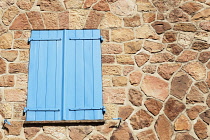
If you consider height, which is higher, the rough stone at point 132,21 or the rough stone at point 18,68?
the rough stone at point 132,21

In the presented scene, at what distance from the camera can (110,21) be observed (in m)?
4.85

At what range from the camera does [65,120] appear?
4.28 m

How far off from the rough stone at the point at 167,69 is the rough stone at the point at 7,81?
7.02 ft

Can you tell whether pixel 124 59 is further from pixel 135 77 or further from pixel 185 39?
pixel 185 39

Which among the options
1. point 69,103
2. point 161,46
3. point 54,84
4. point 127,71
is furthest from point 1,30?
point 161,46

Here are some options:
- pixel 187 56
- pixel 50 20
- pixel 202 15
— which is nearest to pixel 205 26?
pixel 202 15

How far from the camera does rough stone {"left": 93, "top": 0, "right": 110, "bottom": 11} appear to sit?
16.1 feet

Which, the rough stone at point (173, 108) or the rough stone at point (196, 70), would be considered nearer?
the rough stone at point (173, 108)

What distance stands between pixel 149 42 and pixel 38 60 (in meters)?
1.68

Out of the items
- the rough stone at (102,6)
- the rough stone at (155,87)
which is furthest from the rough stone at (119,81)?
the rough stone at (102,6)

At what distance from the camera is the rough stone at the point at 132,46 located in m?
4.71

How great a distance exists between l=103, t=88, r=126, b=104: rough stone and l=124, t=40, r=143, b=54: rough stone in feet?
2.00

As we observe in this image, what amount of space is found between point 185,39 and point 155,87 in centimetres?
92

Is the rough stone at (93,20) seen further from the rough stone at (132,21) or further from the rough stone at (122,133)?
the rough stone at (122,133)
